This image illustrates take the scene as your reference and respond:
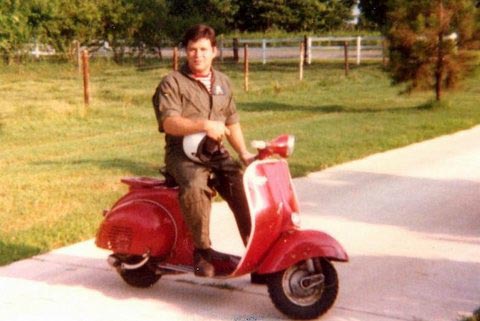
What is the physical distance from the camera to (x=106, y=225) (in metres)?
5.98

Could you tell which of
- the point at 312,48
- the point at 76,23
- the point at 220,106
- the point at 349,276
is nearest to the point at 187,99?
the point at 220,106

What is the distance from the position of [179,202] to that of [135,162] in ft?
20.2

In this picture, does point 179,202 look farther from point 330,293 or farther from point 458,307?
point 458,307

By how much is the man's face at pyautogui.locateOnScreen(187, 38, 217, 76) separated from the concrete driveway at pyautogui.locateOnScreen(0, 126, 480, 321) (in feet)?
4.66

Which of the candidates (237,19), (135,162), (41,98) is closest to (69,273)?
(135,162)

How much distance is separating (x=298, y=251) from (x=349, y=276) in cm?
117

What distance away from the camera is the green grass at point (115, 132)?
8492mm

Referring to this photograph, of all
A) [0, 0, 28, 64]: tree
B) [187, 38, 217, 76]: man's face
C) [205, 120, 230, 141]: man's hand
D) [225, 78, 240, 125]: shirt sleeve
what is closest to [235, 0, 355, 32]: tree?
[0, 0, 28, 64]: tree

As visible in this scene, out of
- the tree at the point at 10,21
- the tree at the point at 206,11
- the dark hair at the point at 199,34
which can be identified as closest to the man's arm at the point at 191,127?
the dark hair at the point at 199,34

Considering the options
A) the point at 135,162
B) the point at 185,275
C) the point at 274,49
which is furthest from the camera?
the point at 274,49

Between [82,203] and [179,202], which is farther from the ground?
[179,202]

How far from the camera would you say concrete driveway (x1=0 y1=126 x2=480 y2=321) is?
224 inches

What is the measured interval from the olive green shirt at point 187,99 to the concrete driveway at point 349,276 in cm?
99

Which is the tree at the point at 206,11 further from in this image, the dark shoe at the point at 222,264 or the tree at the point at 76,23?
the dark shoe at the point at 222,264
